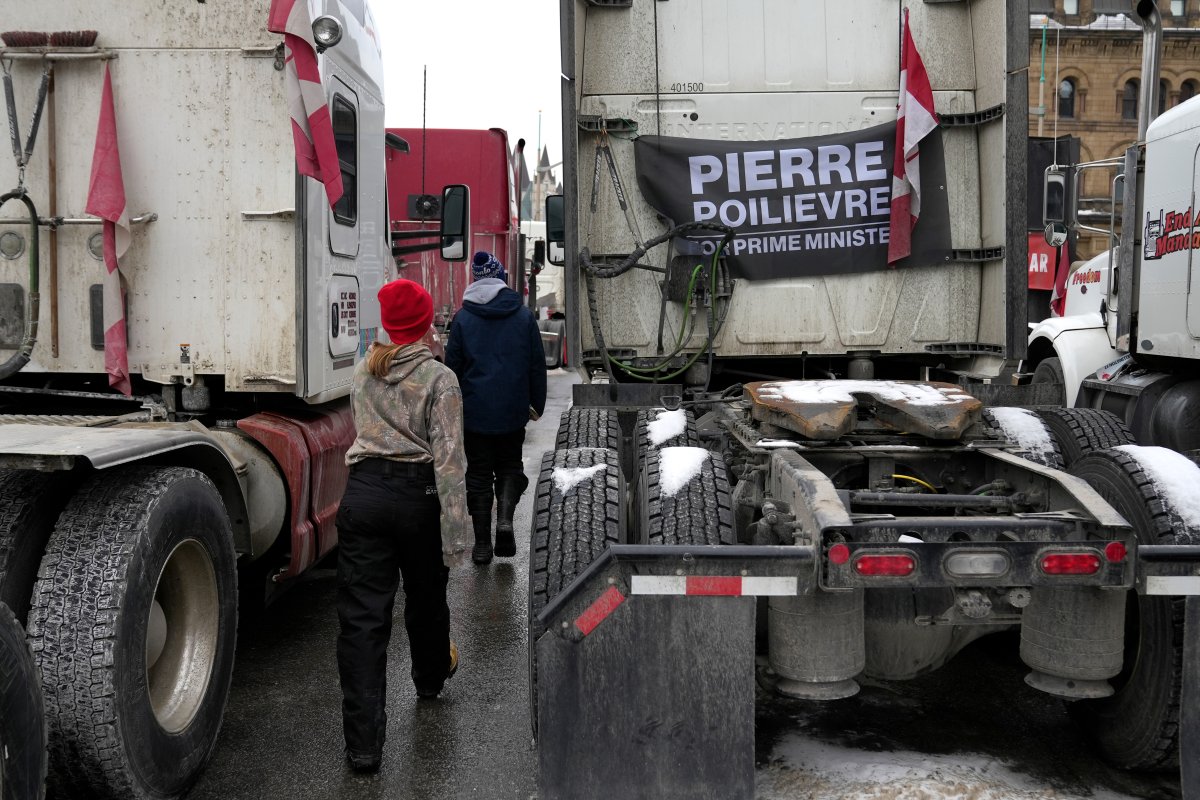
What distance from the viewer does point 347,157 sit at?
5.66 m

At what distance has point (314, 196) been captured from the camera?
4.97 metres

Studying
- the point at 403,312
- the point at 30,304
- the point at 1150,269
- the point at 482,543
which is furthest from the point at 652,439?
the point at 1150,269

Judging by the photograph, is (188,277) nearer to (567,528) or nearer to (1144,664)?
(567,528)

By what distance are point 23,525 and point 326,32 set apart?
2381mm

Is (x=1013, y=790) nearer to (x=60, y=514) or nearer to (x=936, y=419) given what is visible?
(x=936, y=419)

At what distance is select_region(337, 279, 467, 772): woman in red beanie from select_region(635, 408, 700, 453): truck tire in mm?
990

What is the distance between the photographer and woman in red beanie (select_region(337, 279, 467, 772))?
4.12 meters

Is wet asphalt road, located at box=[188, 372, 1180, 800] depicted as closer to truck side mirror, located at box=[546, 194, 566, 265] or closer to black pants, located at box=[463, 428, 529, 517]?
black pants, located at box=[463, 428, 529, 517]

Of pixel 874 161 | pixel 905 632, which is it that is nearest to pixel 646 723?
pixel 905 632

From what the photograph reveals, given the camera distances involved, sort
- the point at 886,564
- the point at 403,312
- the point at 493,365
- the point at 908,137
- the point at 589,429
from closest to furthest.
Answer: the point at 886,564 < the point at 403,312 < the point at 589,429 < the point at 908,137 < the point at 493,365

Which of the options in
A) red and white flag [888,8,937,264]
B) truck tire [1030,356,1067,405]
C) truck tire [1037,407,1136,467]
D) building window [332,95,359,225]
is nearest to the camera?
Result: truck tire [1037,407,1136,467]

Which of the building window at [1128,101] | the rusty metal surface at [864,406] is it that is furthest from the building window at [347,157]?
the building window at [1128,101]

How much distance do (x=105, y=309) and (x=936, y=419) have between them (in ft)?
11.0

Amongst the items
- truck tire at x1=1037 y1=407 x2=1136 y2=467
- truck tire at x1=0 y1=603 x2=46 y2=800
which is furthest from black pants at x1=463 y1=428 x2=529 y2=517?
truck tire at x1=0 y1=603 x2=46 y2=800
